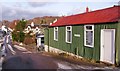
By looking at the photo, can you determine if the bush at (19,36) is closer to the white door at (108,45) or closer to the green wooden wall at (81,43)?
the green wooden wall at (81,43)

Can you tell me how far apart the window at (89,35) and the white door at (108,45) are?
1.25m

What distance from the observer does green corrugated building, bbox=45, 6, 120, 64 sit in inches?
463

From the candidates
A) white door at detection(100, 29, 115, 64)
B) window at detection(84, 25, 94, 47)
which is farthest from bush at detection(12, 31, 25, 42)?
white door at detection(100, 29, 115, 64)

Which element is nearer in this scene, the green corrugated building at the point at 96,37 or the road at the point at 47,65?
the road at the point at 47,65

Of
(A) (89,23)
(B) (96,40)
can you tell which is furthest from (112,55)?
(A) (89,23)

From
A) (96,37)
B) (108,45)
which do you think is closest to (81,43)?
(96,37)

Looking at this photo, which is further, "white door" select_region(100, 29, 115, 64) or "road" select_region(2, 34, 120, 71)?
"white door" select_region(100, 29, 115, 64)

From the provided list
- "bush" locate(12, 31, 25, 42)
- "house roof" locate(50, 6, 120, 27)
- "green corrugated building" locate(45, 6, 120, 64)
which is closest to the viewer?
"green corrugated building" locate(45, 6, 120, 64)

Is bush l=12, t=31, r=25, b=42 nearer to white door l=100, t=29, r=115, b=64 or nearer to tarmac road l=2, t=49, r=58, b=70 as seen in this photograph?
tarmac road l=2, t=49, r=58, b=70

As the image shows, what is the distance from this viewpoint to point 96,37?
1338 cm

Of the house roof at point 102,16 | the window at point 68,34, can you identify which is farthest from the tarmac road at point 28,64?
the window at point 68,34

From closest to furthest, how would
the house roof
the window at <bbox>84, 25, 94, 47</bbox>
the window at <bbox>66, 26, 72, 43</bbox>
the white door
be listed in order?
the white door, the house roof, the window at <bbox>84, 25, 94, 47</bbox>, the window at <bbox>66, 26, 72, 43</bbox>

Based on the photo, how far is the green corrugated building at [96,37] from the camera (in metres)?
11.8

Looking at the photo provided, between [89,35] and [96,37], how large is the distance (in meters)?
1.14
